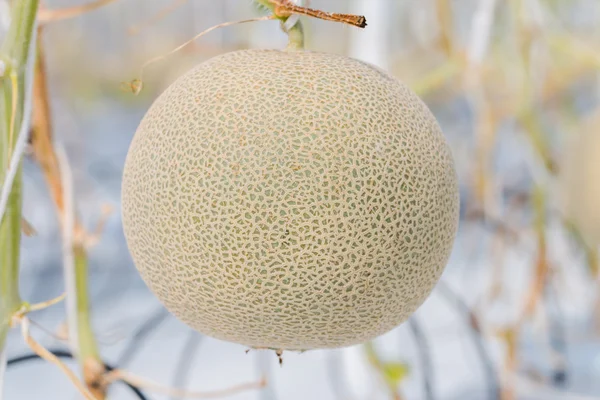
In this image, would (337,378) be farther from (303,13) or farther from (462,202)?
(303,13)

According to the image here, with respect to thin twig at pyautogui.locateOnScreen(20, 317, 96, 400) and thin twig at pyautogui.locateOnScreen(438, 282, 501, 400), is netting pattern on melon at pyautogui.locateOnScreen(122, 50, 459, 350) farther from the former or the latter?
thin twig at pyautogui.locateOnScreen(438, 282, 501, 400)

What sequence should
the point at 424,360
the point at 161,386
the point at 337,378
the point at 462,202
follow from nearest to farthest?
the point at 161,386 → the point at 424,360 → the point at 337,378 → the point at 462,202

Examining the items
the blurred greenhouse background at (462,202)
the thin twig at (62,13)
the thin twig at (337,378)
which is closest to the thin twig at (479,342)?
the blurred greenhouse background at (462,202)

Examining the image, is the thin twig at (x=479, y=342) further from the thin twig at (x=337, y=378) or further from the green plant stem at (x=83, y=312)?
the green plant stem at (x=83, y=312)

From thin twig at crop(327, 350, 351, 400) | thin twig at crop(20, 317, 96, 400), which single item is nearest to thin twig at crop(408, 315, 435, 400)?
thin twig at crop(327, 350, 351, 400)

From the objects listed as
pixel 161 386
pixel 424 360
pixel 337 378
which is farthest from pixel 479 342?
pixel 161 386
